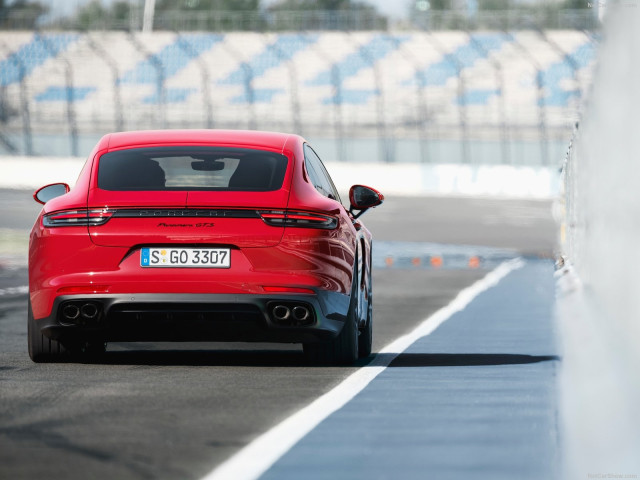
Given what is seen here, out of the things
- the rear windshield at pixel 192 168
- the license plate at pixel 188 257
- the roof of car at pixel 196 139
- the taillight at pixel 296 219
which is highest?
the roof of car at pixel 196 139

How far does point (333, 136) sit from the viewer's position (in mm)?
50406

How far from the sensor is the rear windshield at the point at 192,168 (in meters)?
8.04

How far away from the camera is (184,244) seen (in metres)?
7.77

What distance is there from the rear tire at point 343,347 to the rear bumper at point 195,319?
26 centimetres

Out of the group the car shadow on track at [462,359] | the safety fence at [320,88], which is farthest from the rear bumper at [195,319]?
the safety fence at [320,88]

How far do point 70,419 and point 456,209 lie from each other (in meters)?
37.5

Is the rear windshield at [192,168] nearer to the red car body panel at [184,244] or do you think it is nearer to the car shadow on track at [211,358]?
the red car body panel at [184,244]

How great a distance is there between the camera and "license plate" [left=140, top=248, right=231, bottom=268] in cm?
778

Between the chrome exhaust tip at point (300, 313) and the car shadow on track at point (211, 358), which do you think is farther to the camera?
the car shadow on track at point (211, 358)

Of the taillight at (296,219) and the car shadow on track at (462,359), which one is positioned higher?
the taillight at (296,219)

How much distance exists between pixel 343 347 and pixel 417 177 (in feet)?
129

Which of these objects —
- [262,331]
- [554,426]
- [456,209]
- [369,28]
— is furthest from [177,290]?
[369,28]

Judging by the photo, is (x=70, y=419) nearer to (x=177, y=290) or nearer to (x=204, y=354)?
(x=177, y=290)

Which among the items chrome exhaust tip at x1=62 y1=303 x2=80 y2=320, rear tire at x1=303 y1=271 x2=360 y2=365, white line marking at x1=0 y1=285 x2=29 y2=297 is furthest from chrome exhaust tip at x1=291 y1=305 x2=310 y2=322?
white line marking at x1=0 y1=285 x2=29 y2=297
